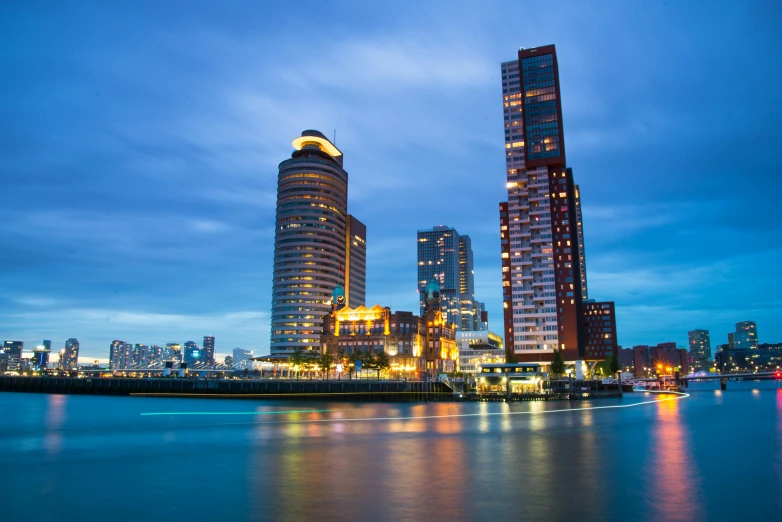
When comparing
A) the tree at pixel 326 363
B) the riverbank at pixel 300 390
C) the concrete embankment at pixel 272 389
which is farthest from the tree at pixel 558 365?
the tree at pixel 326 363

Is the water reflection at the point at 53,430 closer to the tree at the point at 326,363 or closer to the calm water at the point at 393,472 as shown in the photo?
the calm water at the point at 393,472

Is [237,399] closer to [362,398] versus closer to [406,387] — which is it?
[362,398]

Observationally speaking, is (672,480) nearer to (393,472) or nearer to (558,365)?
(393,472)

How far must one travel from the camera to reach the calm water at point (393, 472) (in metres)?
28.9

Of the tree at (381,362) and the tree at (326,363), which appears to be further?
the tree at (326,363)

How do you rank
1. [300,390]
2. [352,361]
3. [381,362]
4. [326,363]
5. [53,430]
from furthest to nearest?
[352,361]
[326,363]
[381,362]
[300,390]
[53,430]

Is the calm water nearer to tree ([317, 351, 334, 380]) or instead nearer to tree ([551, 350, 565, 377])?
tree ([551, 350, 565, 377])

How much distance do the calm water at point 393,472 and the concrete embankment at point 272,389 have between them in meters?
78.9

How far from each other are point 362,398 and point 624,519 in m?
128

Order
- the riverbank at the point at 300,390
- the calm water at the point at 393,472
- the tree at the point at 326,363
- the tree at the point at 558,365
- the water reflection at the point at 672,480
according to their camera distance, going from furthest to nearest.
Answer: the tree at the point at 326,363 < the tree at the point at 558,365 < the riverbank at the point at 300,390 < the calm water at the point at 393,472 < the water reflection at the point at 672,480

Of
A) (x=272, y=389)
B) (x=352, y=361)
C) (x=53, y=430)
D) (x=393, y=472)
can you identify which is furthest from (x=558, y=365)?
(x=393, y=472)

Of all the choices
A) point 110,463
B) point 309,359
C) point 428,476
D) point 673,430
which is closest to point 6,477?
point 110,463

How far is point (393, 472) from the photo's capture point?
39.0m

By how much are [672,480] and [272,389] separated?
135 metres
